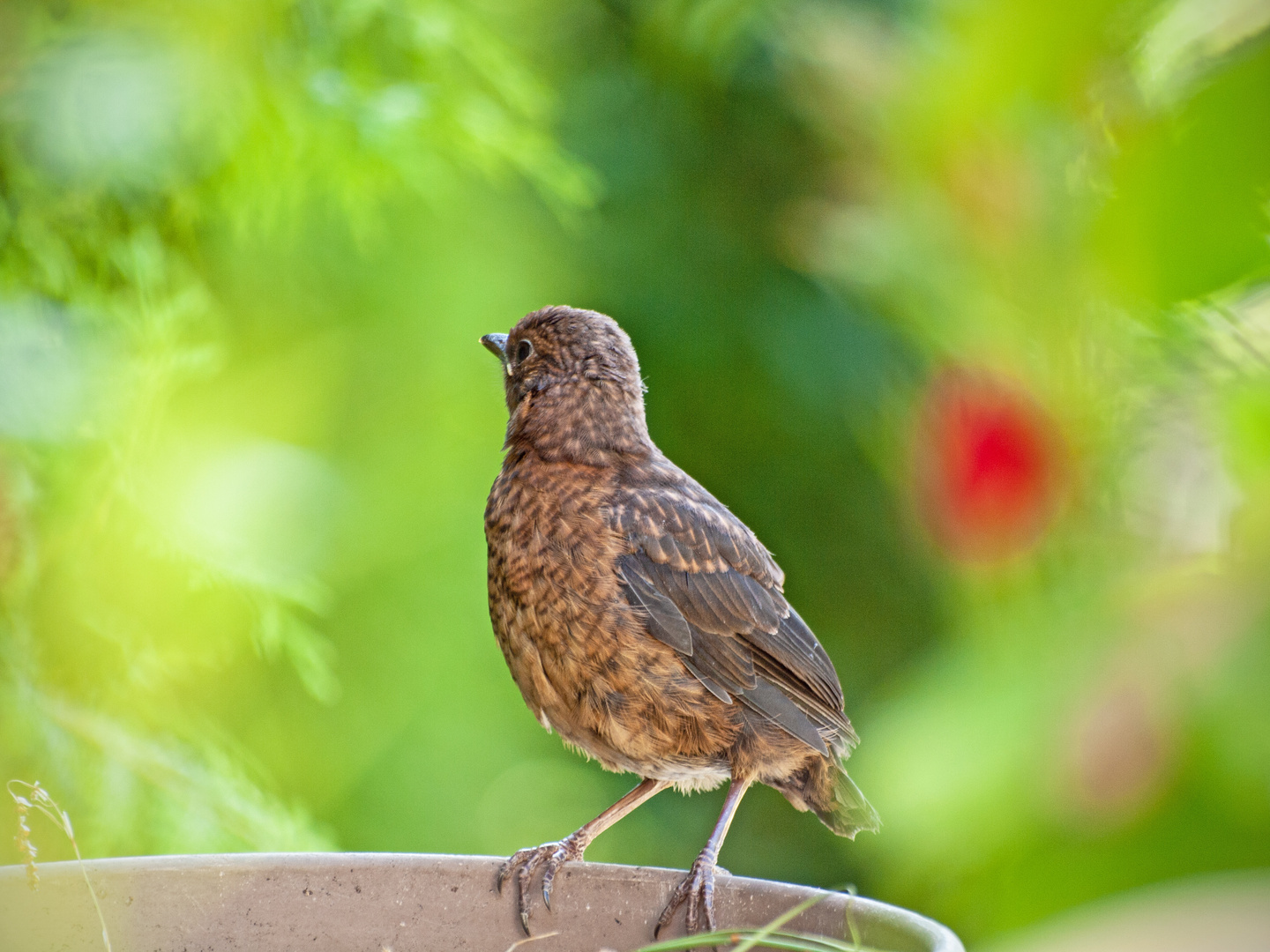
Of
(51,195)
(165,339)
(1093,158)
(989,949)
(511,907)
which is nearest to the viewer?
(1093,158)

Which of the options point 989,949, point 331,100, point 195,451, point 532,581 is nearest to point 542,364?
point 532,581

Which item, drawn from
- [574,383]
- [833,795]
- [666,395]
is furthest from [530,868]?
[666,395]

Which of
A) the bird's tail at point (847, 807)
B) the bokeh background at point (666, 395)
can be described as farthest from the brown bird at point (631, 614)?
the bokeh background at point (666, 395)

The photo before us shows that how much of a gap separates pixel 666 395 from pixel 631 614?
1.19m

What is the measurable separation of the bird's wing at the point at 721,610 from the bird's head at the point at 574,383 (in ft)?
0.24

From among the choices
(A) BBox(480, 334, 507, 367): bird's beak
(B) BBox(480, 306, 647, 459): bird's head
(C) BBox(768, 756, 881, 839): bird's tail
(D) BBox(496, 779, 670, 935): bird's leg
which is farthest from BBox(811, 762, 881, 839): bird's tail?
(A) BBox(480, 334, 507, 367): bird's beak

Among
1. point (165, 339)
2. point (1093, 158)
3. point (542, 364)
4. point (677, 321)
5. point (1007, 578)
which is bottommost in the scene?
point (1093, 158)

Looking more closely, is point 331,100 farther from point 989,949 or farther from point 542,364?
point 989,949

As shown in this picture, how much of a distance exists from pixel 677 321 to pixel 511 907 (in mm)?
1510

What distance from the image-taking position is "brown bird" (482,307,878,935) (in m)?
1.23

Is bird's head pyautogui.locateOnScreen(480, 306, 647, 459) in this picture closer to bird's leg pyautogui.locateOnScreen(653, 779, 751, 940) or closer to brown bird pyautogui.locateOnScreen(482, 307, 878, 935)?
brown bird pyautogui.locateOnScreen(482, 307, 878, 935)

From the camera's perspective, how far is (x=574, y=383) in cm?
135

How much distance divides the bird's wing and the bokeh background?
139mm

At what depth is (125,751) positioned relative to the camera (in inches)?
63.4
